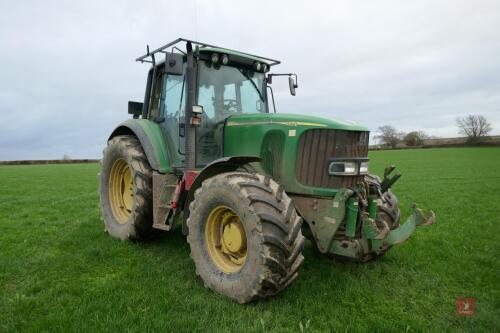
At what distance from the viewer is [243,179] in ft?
13.4

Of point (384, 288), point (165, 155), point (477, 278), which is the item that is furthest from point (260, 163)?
point (477, 278)

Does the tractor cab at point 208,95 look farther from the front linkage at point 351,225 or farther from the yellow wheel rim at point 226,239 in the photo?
Result: the front linkage at point 351,225

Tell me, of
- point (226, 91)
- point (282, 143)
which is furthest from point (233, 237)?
point (226, 91)

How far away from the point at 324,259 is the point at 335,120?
6.40ft

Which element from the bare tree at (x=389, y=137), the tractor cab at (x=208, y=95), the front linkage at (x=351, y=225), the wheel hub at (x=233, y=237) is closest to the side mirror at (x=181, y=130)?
the tractor cab at (x=208, y=95)

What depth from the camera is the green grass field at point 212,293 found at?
141 inches

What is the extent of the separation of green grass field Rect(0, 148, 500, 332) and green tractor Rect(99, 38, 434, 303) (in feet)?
1.00

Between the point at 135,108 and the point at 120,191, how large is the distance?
4.90 ft

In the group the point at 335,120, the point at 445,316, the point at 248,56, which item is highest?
the point at 248,56

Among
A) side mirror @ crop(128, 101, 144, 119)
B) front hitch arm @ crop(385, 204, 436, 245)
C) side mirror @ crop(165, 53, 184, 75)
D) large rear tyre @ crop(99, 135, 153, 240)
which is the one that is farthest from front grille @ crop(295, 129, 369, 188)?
side mirror @ crop(128, 101, 144, 119)

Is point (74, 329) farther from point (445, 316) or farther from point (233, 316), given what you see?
point (445, 316)

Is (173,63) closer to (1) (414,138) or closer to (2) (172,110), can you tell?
(2) (172,110)

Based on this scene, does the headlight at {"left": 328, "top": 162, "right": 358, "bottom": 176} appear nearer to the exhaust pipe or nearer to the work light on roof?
the exhaust pipe

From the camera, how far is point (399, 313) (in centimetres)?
382
